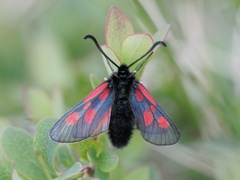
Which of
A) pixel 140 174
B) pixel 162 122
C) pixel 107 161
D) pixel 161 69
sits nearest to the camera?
pixel 107 161

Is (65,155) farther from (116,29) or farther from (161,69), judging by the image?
(161,69)

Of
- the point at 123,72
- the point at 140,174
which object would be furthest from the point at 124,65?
the point at 140,174

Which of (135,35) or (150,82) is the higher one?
(135,35)

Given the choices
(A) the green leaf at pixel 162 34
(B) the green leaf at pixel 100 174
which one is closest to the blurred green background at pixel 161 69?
(B) the green leaf at pixel 100 174

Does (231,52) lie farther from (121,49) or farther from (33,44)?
(121,49)

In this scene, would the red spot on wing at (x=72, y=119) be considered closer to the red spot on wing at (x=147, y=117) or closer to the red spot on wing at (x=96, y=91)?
the red spot on wing at (x=96, y=91)

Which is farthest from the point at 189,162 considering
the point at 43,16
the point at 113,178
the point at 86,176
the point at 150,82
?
the point at 43,16

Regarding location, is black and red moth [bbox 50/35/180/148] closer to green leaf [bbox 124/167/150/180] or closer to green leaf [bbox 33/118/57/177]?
green leaf [bbox 33/118/57/177]
